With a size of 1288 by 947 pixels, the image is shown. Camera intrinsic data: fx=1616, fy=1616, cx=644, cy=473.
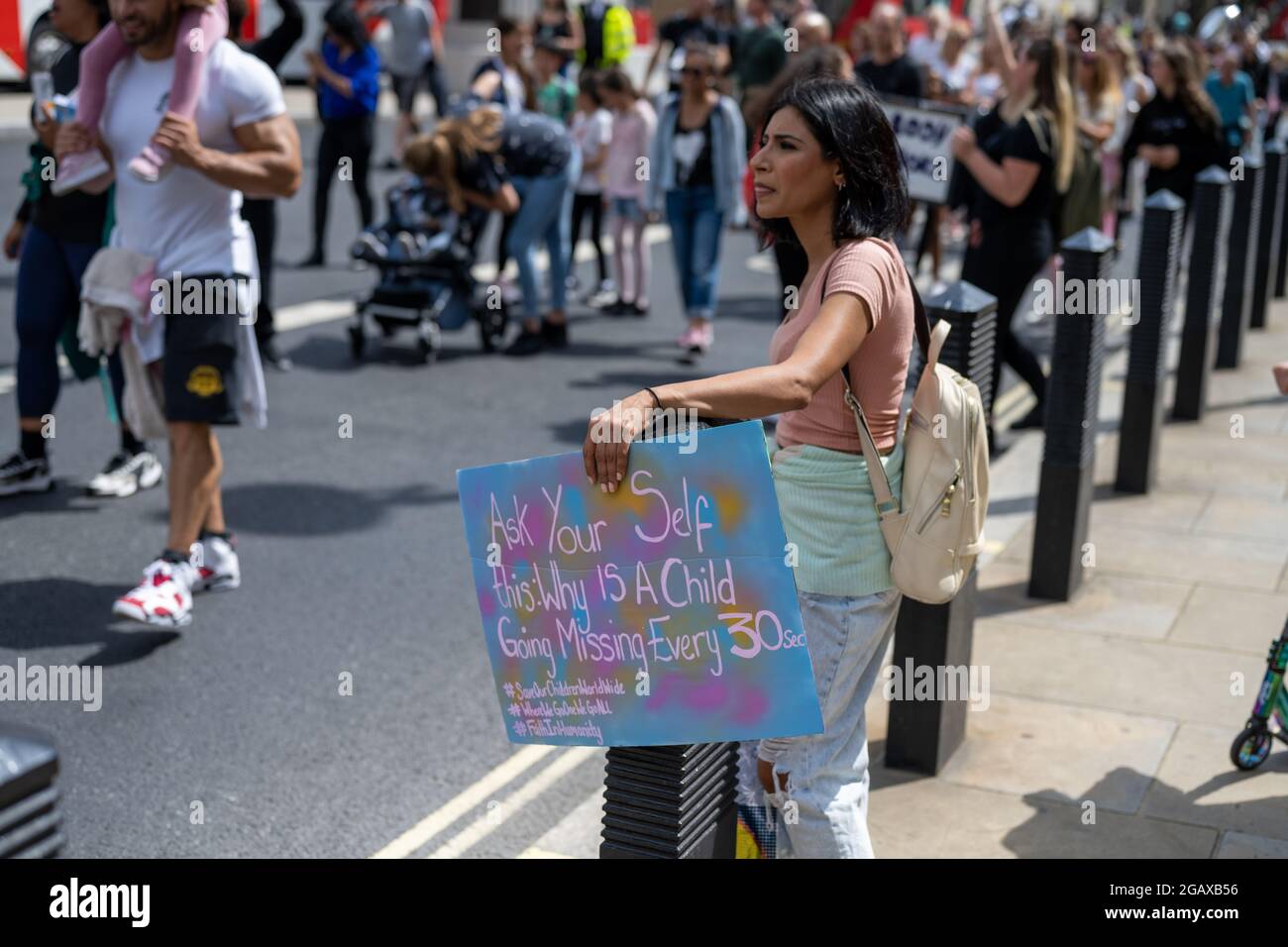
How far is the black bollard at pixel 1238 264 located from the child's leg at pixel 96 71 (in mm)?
6724

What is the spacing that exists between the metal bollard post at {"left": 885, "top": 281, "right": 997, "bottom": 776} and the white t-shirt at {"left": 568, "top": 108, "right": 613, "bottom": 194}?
717 cm

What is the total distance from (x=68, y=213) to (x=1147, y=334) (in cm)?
464

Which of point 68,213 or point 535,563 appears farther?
point 68,213

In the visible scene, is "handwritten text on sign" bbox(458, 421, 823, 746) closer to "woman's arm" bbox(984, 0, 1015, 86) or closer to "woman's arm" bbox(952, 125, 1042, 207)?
"woman's arm" bbox(952, 125, 1042, 207)

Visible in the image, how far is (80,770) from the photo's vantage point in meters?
4.39

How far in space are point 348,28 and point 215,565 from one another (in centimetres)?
785

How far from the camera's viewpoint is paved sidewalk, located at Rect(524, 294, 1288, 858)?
4.10 metres

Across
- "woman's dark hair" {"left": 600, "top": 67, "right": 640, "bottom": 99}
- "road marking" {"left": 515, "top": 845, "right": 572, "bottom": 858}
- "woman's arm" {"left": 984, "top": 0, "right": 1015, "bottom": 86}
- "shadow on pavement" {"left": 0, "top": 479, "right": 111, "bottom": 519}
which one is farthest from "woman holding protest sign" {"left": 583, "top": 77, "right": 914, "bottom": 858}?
"woman's dark hair" {"left": 600, "top": 67, "right": 640, "bottom": 99}

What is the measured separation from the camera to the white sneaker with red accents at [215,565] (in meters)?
5.69

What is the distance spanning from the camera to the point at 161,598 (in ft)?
16.9

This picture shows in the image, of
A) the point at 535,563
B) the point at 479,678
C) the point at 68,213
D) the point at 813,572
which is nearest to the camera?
the point at 535,563
